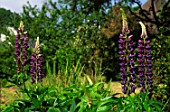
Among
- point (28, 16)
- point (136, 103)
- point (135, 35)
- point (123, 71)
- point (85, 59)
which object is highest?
point (28, 16)

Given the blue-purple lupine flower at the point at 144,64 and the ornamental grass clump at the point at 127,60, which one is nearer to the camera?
the ornamental grass clump at the point at 127,60

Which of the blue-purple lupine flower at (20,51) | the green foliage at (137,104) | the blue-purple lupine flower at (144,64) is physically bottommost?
the green foliage at (137,104)

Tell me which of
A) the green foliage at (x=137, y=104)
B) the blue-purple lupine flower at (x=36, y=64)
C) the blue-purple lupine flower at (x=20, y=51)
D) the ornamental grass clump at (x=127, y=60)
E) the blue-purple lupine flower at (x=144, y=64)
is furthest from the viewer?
the blue-purple lupine flower at (x=20, y=51)

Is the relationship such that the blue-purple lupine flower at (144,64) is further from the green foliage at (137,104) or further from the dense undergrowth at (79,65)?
the green foliage at (137,104)

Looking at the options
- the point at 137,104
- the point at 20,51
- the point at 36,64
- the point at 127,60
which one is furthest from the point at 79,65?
the point at 137,104

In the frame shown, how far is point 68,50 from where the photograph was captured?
54.7 ft

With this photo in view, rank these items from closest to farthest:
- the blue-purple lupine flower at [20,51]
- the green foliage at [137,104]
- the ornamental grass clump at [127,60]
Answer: the green foliage at [137,104]
the ornamental grass clump at [127,60]
the blue-purple lupine flower at [20,51]

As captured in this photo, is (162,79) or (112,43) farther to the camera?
(112,43)

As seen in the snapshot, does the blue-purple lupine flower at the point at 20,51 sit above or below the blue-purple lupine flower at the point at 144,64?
above

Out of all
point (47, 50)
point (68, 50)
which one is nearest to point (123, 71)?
point (68, 50)

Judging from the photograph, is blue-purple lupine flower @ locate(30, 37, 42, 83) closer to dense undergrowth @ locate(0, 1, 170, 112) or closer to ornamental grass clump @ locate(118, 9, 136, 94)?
dense undergrowth @ locate(0, 1, 170, 112)

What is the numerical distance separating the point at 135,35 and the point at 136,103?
17.6 metres

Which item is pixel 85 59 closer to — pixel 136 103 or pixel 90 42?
pixel 90 42

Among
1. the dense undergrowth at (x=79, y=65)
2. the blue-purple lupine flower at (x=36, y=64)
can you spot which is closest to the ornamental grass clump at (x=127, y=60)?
the dense undergrowth at (x=79, y=65)
